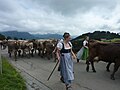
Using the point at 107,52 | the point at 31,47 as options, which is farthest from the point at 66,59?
the point at 31,47

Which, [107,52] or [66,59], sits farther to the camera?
[107,52]

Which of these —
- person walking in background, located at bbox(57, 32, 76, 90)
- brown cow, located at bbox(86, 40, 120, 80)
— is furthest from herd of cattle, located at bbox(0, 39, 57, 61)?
person walking in background, located at bbox(57, 32, 76, 90)

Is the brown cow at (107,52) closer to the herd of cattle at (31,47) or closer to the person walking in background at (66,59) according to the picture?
the person walking in background at (66,59)

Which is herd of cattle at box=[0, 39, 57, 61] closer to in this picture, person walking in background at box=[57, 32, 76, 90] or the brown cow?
the brown cow

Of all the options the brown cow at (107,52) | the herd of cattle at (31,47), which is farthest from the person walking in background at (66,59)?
the herd of cattle at (31,47)

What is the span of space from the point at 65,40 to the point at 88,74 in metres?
3.31

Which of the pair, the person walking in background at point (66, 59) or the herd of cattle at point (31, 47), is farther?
the herd of cattle at point (31, 47)

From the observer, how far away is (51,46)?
1770 centimetres

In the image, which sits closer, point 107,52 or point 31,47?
point 107,52

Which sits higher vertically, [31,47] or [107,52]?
[107,52]

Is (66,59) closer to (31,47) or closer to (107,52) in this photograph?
(107,52)

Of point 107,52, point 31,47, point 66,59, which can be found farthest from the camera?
point 31,47

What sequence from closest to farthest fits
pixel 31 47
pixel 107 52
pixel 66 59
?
pixel 66 59 → pixel 107 52 → pixel 31 47

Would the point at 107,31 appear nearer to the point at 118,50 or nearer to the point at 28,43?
the point at 28,43
